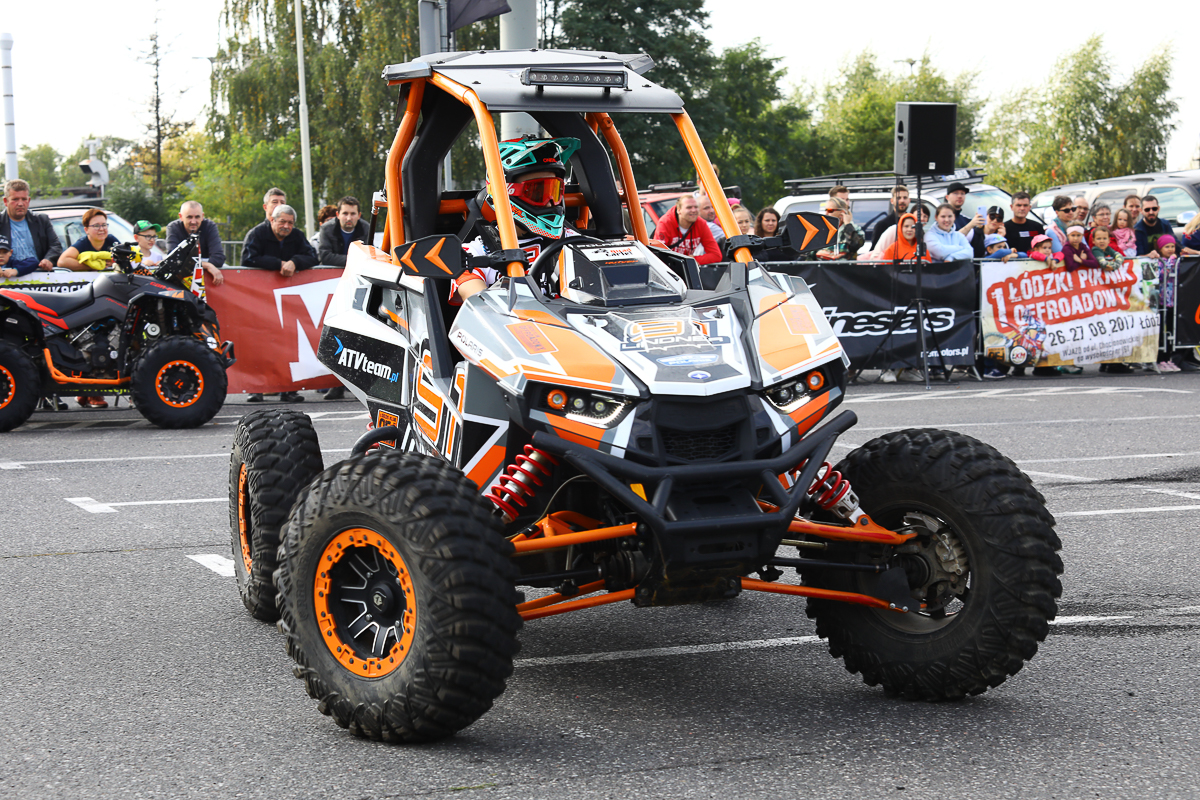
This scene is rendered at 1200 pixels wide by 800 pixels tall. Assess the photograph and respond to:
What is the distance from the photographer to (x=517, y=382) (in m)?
4.36

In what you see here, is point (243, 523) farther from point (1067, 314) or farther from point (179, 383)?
point (1067, 314)

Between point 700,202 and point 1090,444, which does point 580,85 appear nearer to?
point 1090,444

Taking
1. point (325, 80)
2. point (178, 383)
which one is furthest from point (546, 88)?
point (325, 80)

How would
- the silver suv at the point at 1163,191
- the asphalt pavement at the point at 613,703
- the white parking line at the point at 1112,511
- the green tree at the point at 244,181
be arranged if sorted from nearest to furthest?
the asphalt pavement at the point at 613,703 → the white parking line at the point at 1112,511 → the silver suv at the point at 1163,191 → the green tree at the point at 244,181

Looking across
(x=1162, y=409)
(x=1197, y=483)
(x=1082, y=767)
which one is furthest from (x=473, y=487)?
(x=1162, y=409)

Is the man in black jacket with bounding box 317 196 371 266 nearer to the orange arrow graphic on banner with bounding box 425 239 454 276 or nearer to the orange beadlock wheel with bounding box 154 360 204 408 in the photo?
the orange beadlock wheel with bounding box 154 360 204 408

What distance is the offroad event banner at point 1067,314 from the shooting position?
53.3ft

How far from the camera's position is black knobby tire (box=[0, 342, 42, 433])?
12102 millimetres

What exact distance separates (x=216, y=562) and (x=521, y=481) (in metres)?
3.23

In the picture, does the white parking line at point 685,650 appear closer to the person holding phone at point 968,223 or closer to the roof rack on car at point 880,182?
the person holding phone at point 968,223

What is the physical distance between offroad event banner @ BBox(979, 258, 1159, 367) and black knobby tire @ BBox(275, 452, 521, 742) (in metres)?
13.0

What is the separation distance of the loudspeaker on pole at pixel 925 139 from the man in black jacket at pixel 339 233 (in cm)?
613

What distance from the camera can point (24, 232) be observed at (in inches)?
538

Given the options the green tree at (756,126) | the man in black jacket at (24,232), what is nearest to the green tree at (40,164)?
the green tree at (756,126)
